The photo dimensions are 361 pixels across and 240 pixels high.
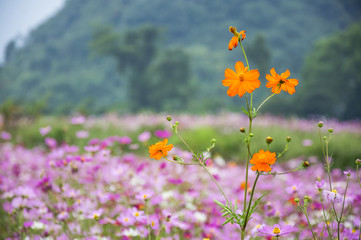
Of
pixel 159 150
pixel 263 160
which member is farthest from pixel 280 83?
pixel 159 150

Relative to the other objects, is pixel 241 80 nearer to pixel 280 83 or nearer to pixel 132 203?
pixel 280 83

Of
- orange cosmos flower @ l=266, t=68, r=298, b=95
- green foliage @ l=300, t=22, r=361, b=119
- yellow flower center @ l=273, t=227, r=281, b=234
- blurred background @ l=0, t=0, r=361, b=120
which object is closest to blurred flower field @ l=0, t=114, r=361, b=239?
yellow flower center @ l=273, t=227, r=281, b=234

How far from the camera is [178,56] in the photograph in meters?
25.6

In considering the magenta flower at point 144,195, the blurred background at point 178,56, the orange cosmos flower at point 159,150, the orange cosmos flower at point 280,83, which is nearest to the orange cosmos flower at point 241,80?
the orange cosmos flower at point 280,83

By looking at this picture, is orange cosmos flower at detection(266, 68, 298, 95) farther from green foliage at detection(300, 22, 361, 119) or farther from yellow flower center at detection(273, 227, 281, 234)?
green foliage at detection(300, 22, 361, 119)

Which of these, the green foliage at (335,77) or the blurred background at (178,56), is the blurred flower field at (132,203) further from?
the green foliage at (335,77)

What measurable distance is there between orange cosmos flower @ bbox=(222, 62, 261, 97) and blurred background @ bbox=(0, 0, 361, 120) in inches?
328

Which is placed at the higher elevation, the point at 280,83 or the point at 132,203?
the point at 280,83

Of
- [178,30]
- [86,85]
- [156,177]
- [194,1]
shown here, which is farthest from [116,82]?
[156,177]

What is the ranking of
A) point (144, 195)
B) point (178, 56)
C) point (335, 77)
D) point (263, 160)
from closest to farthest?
point (263, 160)
point (144, 195)
point (335, 77)
point (178, 56)

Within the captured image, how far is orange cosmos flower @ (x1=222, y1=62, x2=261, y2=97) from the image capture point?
898 mm

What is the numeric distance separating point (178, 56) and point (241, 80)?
25.2m

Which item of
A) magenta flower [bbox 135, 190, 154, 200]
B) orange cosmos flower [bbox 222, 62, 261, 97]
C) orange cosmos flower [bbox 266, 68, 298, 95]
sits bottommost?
magenta flower [bbox 135, 190, 154, 200]

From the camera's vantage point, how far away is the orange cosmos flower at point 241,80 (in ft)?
2.95
